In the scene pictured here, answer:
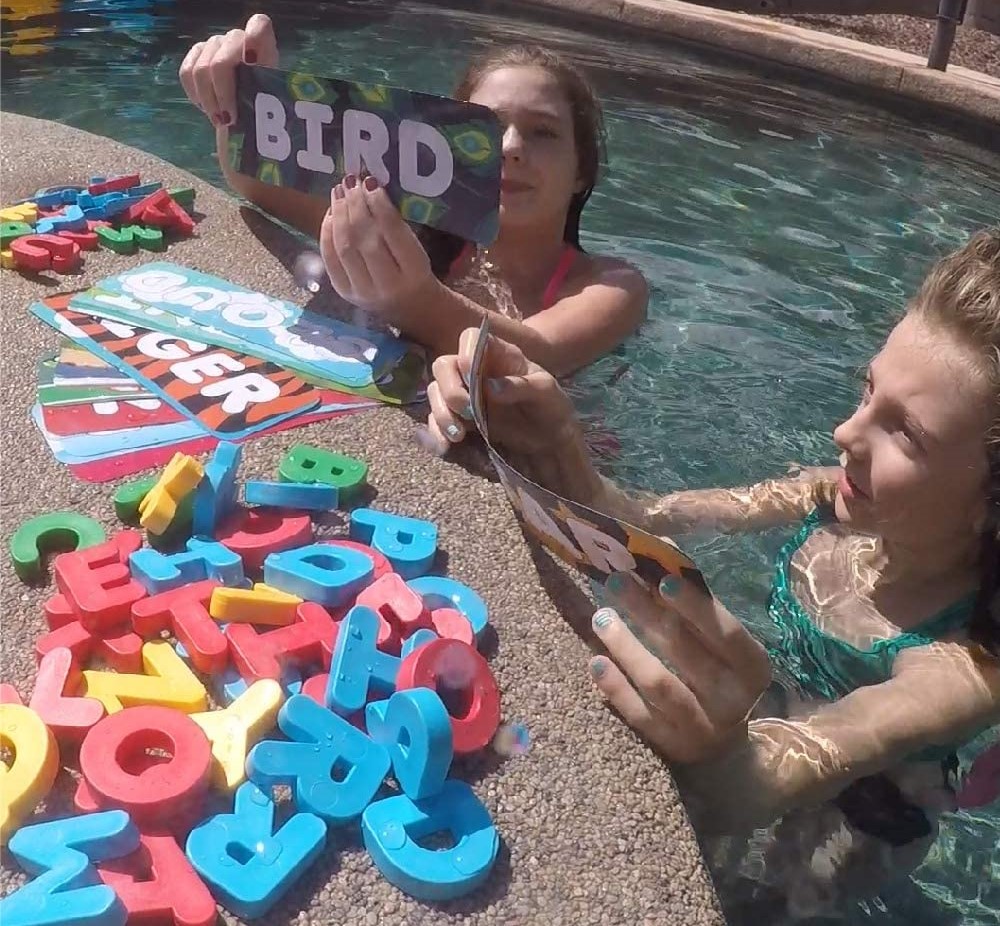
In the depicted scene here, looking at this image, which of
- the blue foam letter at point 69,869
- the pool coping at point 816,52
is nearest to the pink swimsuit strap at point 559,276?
the blue foam letter at point 69,869

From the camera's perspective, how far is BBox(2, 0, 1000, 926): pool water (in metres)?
2.92

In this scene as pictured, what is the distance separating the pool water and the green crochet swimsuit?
39 cm

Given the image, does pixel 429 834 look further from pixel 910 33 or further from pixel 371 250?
pixel 910 33

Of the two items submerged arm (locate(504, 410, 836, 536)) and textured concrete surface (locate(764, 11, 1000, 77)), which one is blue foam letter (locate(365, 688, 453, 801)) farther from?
textured concrete surface (locate(764, 11, 1000, 77))

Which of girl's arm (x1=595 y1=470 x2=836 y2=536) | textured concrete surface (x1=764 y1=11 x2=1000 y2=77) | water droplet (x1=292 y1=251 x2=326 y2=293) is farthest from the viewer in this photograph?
textured concrete surface (x1=764 y1=11 x2=1000 y2=77)

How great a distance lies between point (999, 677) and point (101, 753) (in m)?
1.27

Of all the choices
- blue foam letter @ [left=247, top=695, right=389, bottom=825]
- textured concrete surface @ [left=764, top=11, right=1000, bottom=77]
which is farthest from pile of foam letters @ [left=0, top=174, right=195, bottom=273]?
textured concrete surface @ [left=764, top=11, right=1000, bottom=77]

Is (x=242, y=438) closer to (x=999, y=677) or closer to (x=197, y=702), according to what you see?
(x=197, y=702)

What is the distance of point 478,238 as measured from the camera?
2049 millimetres

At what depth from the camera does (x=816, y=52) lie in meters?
6.58

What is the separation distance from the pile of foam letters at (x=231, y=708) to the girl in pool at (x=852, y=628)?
0.89ft

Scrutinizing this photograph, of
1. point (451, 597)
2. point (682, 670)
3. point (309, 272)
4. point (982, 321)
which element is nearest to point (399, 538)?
point (451, 597)

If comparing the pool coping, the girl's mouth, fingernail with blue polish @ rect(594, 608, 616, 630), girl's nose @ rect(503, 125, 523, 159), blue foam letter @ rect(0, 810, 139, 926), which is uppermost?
girl's nose @ rect(503, 125, 523, 159)

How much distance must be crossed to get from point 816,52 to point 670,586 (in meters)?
6.33
